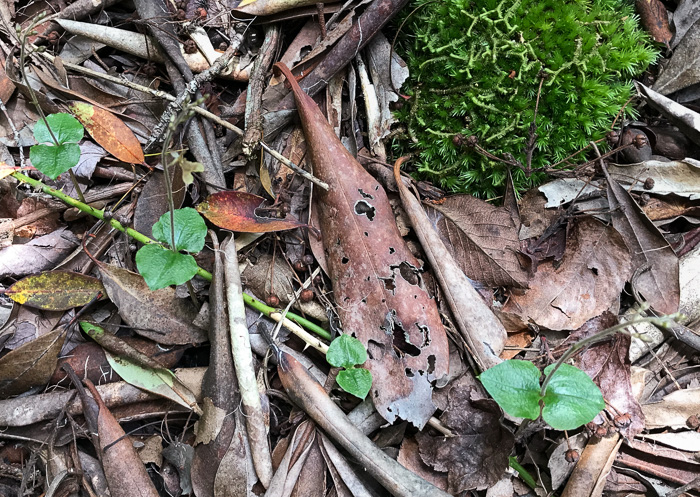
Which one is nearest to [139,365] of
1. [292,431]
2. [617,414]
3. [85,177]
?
[292,431]

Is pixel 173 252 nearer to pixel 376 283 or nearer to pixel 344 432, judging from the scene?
pixel 376 283

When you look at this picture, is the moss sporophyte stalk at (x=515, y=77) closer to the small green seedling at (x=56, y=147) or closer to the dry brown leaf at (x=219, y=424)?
the dry brown leaf at (x=219, y=424)

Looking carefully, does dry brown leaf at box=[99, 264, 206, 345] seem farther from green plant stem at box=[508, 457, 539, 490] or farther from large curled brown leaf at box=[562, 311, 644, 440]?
large curled brown leaf at box=[562, 311, 644, 440]

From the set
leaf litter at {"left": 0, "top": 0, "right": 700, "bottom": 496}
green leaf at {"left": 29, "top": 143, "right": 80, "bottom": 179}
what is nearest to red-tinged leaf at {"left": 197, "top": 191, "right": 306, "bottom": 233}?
leaf litter at {"left": 0, "top": 0, "right": 700, "bottom": 496}

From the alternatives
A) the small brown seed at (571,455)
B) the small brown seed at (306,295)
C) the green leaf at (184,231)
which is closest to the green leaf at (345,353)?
the small brown seed at (306,295)

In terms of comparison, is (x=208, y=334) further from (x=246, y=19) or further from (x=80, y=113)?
(x=246, y=19)
